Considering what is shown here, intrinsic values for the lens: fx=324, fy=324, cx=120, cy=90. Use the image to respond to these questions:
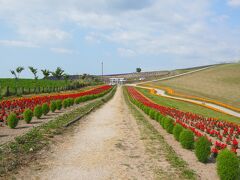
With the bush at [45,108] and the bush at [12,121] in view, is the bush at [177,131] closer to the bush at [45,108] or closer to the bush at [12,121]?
the bush at [12,121]

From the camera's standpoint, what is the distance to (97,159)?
11453 mm

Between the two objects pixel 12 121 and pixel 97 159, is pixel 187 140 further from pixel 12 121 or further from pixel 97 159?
pixel 12 121

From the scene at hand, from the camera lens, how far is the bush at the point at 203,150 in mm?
11438

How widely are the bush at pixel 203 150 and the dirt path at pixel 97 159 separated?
131 cm

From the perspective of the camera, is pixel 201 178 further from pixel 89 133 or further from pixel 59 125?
pixel 59 125

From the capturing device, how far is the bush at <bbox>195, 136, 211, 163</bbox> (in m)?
11.4

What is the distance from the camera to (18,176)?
30.7 feet

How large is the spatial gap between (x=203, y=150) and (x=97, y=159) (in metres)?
3.76

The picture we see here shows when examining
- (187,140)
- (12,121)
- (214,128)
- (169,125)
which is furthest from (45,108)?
(187,140)

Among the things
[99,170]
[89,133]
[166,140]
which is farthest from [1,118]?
[99,170]

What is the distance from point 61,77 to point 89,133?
98996 mm

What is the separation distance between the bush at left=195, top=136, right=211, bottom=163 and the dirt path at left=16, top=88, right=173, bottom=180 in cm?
131

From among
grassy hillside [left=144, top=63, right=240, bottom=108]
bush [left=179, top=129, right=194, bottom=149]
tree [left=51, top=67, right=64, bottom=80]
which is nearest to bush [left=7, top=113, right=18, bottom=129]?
bush [left=179, top=129, right=194, bottom=149]

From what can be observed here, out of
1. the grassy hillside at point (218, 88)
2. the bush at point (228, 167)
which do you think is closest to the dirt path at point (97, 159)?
the bush at point (228, 167)
